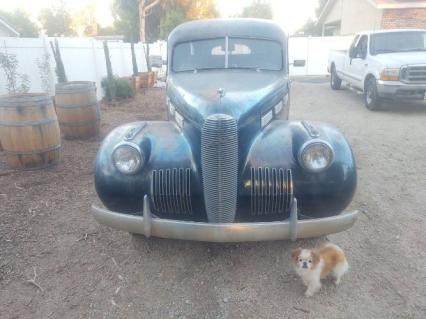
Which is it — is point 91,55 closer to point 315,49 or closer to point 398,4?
point 315,49

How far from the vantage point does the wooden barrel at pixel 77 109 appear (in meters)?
6.18

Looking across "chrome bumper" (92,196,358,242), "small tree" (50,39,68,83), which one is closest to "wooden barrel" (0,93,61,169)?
"chrome bumper" (92,196,358,242)

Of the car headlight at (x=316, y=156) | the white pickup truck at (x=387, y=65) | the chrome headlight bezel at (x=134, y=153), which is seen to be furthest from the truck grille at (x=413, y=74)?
the chrome headlight bezel at (x=134, y=153)

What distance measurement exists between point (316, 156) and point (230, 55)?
1.94 meters

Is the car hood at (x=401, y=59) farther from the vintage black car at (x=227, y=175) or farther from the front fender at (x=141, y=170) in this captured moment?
the front fender at (x=141, y=170)

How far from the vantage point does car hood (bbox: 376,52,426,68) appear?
8.54m

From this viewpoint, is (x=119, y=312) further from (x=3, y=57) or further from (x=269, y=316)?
(x=3, y=57)

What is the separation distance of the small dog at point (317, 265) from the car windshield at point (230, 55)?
229cm

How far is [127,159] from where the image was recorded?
9.43ft

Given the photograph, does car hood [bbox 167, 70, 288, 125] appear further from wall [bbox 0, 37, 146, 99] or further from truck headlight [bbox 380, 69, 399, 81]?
truck headlight [bbox 380, 69, 399, 81]

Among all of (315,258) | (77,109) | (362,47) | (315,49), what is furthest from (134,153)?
(315,49)

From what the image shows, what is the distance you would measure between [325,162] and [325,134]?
12.8 inches

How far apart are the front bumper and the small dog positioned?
7.13m

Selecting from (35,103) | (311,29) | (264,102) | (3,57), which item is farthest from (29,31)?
(264,102)
